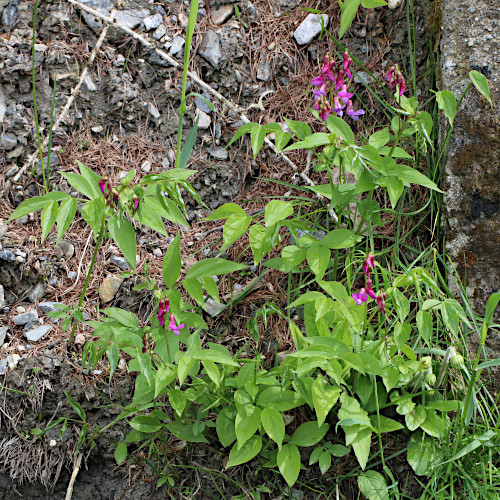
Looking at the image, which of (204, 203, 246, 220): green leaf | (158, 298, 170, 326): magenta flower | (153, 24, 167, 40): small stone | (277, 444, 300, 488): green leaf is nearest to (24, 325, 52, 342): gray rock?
(158, 298, 170, 326): magenta flower

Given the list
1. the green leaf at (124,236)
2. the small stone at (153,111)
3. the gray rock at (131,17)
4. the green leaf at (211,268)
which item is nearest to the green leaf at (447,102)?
the green leaf at (211,268)

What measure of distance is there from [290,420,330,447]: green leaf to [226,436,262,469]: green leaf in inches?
5.4

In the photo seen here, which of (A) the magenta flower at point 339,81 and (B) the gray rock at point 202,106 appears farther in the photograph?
(B) the gray rock at point 202,106

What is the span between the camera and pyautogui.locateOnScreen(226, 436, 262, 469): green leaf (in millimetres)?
1852

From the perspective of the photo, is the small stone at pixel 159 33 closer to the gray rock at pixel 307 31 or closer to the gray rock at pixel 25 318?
the gray rock at pixel 307 31

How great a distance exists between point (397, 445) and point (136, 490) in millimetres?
1000

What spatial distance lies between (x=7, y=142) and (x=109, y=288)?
88 centimetres

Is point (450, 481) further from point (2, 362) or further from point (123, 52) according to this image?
point (123, 52)

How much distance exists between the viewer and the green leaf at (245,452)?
1852mm

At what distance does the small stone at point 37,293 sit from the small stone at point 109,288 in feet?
0.83

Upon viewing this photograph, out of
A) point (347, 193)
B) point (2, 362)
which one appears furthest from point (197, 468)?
point (347, 193)

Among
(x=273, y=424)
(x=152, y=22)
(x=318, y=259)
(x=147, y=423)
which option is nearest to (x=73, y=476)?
(x=147, y=423)

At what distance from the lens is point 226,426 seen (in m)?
1.93

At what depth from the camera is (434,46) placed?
8.88 feet
